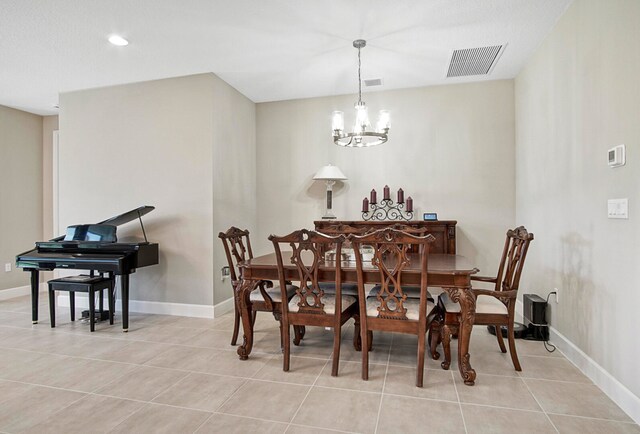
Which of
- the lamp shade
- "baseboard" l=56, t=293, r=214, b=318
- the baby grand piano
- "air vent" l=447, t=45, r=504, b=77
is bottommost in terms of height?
"baseboard" l=56, t=293, r=214, b=318

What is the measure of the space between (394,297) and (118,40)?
3.29m

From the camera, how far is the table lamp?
4.45m

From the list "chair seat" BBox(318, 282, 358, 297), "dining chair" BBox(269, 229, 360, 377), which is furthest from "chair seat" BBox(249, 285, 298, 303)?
"chair seat" BBox(318, 282, 358, 297)

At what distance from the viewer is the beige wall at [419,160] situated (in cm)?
427

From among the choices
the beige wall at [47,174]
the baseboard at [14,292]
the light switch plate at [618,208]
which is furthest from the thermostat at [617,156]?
the baseboard at [14,292]

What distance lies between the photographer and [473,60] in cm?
371

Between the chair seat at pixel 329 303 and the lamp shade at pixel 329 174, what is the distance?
202 centimetres

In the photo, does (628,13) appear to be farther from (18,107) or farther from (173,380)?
(18,107)

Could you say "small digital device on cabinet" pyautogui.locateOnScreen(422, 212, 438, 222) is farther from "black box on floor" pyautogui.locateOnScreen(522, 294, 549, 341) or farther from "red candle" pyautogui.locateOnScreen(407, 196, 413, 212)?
"black box on floor" pyautogui.locateOnScreen(522, 294, 549, 341)

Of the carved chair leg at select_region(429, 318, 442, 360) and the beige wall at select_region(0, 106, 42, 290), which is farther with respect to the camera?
the beige wall at select_region(0, 106, 42, 290)

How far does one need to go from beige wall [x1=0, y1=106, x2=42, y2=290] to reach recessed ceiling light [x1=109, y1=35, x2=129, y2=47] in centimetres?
313

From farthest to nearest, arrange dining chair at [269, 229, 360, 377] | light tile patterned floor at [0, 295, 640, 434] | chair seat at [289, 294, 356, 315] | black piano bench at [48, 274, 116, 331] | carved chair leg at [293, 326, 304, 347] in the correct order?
black piano bench at [48, 274, 116, 331]
carved chair leg at [293, 326, 304, 347]
chair seat at [289, 294, 356, 315]
dining chair at [269, 229, 360, 377]
light tile patterned floor at [0, 295, 640, 434]

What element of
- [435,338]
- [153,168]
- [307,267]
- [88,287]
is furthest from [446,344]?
[153,168]

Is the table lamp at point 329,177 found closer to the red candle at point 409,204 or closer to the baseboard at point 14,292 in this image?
the red candle at point 409,204
